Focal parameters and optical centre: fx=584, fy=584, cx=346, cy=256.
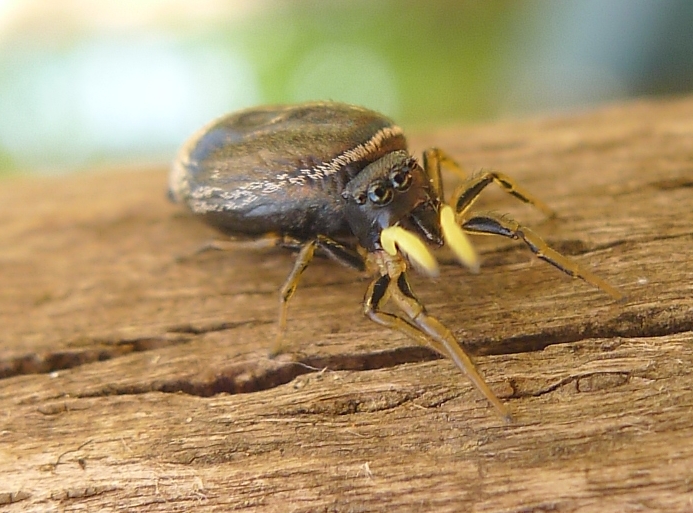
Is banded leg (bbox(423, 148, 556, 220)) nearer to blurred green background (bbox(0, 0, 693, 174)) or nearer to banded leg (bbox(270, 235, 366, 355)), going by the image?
banded leg (bbox(270, 235, 366, 355))

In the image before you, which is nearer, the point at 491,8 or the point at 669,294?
the point at 669,294

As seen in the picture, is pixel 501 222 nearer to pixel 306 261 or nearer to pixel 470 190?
pixel 470 190

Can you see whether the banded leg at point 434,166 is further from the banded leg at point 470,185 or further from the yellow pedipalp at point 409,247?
the yellow pedipalp at point 409,247

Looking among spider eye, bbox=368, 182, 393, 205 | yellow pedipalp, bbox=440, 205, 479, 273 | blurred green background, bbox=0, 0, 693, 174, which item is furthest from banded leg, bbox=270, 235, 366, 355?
blurred green background, bbox=0, 0, 693, 174

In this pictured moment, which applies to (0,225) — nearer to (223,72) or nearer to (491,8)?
(223,72)

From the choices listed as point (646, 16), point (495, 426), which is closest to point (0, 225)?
point (495, 426)

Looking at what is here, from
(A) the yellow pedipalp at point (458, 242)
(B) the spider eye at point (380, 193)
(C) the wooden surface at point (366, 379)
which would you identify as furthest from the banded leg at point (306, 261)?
(A) the yellow pedipalp at point (458, 242)
